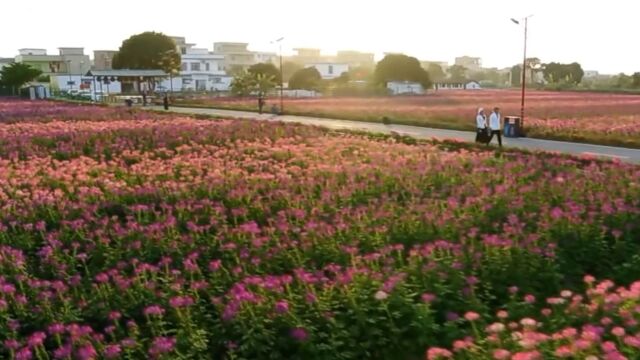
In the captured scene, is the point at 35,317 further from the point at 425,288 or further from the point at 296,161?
the point at 296,161

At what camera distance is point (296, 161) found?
41.8 feet

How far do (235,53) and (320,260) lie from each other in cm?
14375

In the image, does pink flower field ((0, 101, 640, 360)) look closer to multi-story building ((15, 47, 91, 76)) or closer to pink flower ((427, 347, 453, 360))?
pink flower ((427, 347, 453, 360))

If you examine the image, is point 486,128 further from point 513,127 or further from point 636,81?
point 636,81

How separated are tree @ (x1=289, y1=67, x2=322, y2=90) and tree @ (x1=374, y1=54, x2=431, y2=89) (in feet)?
26.0

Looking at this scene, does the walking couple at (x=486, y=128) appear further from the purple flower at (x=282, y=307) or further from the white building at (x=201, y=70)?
the white building at (x=201, y=70)

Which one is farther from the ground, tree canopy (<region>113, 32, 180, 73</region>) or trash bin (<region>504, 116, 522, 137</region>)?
tree canopy (<region>113, 32, 180, 73</region>)

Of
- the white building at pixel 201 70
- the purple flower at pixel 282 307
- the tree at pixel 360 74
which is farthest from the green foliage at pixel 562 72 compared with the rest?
the purple flower at pixel 282 307

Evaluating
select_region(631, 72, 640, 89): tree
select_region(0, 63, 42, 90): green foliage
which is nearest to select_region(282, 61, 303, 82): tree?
select_region(0, 63, 42, 90): green foliage

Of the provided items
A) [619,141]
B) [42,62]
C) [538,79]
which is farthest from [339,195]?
[538,79]

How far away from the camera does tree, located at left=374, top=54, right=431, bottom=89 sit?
8638 centimetres

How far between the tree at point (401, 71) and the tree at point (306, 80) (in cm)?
792

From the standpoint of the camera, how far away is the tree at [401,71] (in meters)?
86.4

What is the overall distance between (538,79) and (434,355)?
432ft
